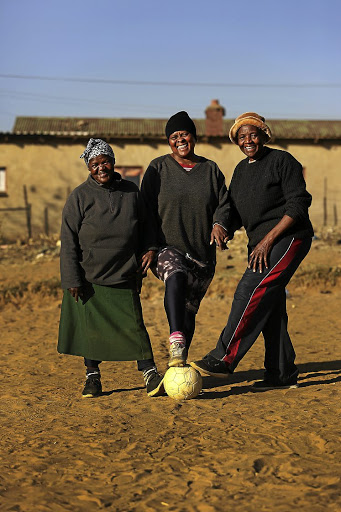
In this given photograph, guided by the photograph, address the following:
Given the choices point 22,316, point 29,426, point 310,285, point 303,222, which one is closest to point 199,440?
point 29,426

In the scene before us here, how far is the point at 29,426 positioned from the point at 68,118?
24.9 meters

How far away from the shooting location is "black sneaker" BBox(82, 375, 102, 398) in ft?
17.9

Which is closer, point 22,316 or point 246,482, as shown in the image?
point 246,482

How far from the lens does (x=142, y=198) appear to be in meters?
5.38

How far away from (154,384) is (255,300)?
3.22 feet

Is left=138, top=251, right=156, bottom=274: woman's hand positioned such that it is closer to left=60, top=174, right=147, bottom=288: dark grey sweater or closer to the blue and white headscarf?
left=60, top=174, right=147, bottom=288: dark grey sweater

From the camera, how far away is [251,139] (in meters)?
5.23

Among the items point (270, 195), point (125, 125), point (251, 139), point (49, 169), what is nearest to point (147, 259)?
point (270, 195)

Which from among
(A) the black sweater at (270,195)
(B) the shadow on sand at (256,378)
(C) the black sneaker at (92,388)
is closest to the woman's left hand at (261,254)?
(A) the black sweater at (270,195)

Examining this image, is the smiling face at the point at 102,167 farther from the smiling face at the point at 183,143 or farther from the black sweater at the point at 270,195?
the black sweater at the point at 270,195

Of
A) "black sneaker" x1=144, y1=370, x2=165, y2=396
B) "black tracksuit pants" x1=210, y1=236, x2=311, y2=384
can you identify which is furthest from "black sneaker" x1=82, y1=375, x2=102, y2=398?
"black tracksuit pants" x1=210, y1=236, x2=311, y2=384

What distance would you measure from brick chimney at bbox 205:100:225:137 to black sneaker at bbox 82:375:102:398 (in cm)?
2133

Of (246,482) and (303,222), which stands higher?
(303,222)

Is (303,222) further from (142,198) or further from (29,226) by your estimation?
(29,226)
